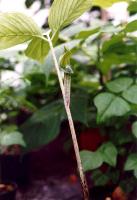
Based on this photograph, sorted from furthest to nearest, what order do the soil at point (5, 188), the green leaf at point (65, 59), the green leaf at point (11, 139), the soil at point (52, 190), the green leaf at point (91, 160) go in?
the soil at point (52, 190), the soil at point (5, 188), the green leaf at point (11, 139), the green leaf at point (91, 160), the green leaf at point (65, 59)

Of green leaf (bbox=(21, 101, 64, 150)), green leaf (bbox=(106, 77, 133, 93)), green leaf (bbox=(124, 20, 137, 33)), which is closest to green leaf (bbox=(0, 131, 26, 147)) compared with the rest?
green leaf (bbox=(21, 101, 64, 150))

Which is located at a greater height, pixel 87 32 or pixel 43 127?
pixel 87 32

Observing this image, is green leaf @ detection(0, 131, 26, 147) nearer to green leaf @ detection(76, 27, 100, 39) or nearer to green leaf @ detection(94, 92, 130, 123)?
green leaf @ detection(94, 92, 130, 123)

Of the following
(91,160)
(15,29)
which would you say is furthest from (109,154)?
(15,29)

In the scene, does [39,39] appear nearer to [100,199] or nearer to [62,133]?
[100,199]

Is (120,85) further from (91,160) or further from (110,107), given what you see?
(91,160)

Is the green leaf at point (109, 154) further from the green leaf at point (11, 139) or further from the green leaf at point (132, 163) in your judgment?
the green leaf at point (11, 139)

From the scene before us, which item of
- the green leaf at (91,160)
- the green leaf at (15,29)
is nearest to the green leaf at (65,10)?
the green leaf at (15,29)
